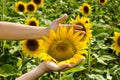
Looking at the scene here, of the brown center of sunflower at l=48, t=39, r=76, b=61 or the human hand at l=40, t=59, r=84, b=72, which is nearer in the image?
the human hand at l=40, t=59, r=84, b=72

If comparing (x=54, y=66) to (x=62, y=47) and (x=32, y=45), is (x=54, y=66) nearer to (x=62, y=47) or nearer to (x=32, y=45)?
(x=62, y=47)

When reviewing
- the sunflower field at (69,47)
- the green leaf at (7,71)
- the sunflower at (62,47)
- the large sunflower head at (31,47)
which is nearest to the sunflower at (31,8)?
the sunflower field at (69,47)

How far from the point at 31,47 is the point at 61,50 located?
86 cm

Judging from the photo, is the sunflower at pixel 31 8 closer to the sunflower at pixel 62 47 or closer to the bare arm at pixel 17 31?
the bare arm at pixel 17 31

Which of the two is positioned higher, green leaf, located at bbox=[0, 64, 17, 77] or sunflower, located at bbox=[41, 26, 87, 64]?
sunflower, located at bbox=[41, 26, 87, 64]

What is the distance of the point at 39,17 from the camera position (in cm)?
307

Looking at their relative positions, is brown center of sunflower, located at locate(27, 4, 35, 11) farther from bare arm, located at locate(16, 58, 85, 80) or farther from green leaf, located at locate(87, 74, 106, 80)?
bare arm, located at locate(16, 58, 85, 80)

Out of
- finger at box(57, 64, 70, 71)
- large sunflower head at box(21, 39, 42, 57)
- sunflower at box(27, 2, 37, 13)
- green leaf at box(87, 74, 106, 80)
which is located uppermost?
finger at box(57, 64, 70, 71)

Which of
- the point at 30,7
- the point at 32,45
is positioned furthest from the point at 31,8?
the point at 32,45

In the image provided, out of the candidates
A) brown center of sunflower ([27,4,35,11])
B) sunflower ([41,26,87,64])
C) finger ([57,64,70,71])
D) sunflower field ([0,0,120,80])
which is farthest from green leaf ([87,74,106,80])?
brown center of sunflower ([27,4,35,11])

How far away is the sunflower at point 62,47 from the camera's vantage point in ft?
4.63

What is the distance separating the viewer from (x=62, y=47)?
1.44 meters

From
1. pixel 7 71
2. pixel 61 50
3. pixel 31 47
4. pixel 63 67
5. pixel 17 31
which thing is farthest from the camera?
pixel 31 47

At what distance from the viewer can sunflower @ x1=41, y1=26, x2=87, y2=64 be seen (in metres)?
1.41
